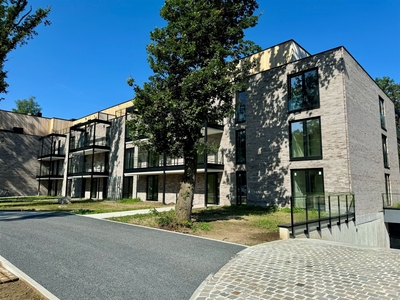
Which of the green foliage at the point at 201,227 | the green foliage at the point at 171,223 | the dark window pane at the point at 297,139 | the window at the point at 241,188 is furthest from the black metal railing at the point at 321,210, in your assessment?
the window at the point at 241,188

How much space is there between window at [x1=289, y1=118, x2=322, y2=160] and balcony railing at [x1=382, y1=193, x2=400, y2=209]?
7.07m

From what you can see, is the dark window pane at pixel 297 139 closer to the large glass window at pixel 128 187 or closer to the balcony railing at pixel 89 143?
the large glass window at pixel 128 187

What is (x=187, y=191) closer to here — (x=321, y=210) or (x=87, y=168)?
(x=321, y=210)

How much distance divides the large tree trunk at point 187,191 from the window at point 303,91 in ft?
28.5

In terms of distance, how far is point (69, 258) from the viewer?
599cm

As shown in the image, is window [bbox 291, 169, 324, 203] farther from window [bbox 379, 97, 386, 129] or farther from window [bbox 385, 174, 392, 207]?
window [bbox 379, 97, 386, 129]

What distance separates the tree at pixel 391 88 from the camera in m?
33.3

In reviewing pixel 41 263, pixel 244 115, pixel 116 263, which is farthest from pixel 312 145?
pixel 41 263

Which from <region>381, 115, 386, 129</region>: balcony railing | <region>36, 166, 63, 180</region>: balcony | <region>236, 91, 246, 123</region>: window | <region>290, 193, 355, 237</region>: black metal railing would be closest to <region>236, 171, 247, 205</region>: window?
<region>236, 91, 246, 123</region>: window

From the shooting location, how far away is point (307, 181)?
15.8 m

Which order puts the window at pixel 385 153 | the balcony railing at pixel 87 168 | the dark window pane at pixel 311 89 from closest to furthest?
the dark window pane at pixel 311 89 < the window at pixel 385 153 < the balcony railing at pixel 87 168

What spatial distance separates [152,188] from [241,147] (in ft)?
31.8

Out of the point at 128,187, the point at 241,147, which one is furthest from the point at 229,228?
the point at 128,187

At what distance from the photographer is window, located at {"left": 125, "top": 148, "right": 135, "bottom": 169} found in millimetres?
25953
